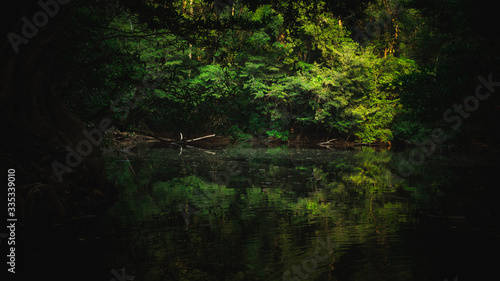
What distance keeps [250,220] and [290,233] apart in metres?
1.42

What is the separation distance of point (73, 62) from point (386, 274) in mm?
10455

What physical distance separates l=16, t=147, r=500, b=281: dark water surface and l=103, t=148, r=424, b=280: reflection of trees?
25 mm

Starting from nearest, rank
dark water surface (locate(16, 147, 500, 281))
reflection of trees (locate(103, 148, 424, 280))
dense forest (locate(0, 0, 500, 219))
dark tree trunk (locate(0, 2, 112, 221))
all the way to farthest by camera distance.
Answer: dark water surface (locate(16, 147, 500, 281))
reflection of trees (locate(103, 148, 424, 280))
dark tree trunk (locate(0, 2, 112, 221))
dense forest (locate(0, 0, 500, 219))

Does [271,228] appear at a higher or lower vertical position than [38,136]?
lower

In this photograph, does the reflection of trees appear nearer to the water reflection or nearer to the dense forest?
the water reflection

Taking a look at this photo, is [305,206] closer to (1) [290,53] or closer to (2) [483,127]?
(2) [483,127]

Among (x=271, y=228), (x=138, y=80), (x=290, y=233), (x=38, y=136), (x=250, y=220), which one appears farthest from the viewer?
(x=138, y=80)

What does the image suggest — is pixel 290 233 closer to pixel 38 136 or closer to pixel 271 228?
pixel 271 228

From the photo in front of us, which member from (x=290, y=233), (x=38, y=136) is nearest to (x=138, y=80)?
(x=38, y=136)

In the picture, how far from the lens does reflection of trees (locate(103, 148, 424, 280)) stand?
624 cm

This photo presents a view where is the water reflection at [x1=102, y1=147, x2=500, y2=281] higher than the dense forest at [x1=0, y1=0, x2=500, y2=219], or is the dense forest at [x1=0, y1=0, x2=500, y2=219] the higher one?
the dense forest at [x1=0, y1=0, x2=500, y2=219]

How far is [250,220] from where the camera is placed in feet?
30.3

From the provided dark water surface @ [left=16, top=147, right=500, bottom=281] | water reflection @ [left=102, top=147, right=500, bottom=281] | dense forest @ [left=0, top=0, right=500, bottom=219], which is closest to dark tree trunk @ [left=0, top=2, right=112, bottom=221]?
dense forest @ [left=0, top=0, right=500, bottom=219]

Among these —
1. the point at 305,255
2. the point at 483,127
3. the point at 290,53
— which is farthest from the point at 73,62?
the point at 290,53
